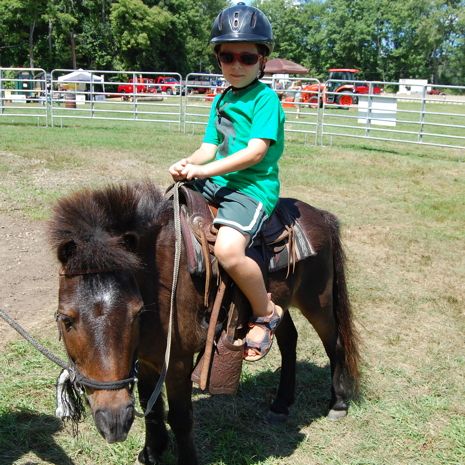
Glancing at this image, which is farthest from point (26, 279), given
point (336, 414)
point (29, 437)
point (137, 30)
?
point (137, 30)

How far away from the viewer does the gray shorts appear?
8.61 feet

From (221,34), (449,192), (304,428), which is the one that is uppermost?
(221,34)

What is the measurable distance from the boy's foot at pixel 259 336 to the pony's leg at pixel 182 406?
0.32m

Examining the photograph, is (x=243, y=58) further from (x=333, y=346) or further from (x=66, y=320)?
(x=333, y=346)

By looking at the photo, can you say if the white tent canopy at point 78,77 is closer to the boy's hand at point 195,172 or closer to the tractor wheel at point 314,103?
the tractor wheel at point 314,103

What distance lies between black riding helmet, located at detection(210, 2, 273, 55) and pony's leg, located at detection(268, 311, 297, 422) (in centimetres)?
178

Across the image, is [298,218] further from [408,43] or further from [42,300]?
[408,43]

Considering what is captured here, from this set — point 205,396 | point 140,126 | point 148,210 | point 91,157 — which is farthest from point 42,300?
point 140,126

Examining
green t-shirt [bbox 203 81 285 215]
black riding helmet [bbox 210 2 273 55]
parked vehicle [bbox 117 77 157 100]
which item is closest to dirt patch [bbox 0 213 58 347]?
green t-shirt [bbox 203 81 285 215]

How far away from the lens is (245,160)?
2.57 meters

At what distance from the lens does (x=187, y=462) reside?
289cm

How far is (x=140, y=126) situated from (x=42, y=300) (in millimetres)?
12569

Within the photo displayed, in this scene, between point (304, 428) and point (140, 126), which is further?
point (140, 126)

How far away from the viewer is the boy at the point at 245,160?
2.58 m
